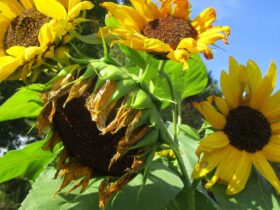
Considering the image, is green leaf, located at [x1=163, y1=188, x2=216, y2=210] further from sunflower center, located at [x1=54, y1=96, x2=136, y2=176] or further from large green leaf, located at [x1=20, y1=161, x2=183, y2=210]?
sunflower center, located at [x1=54, y1=96, x2=136, y2=176]

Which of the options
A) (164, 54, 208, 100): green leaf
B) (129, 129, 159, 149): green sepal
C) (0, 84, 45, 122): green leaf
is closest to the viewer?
(129, 129, 159, 149): green sepal

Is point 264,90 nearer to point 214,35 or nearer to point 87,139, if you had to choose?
point 214,35

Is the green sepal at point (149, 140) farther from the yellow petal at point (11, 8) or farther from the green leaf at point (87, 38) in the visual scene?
the yellow petal at point (11, 8)

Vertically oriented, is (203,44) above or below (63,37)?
below

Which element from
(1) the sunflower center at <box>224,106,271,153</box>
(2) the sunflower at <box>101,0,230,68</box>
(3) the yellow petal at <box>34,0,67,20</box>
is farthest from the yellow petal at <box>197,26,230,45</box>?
(3) the yellow petal at <box>34,0,67,20</box>

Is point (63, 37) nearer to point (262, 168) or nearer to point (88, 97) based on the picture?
point (88, 97)

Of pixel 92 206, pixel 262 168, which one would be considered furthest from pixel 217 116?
pixel 92 206
